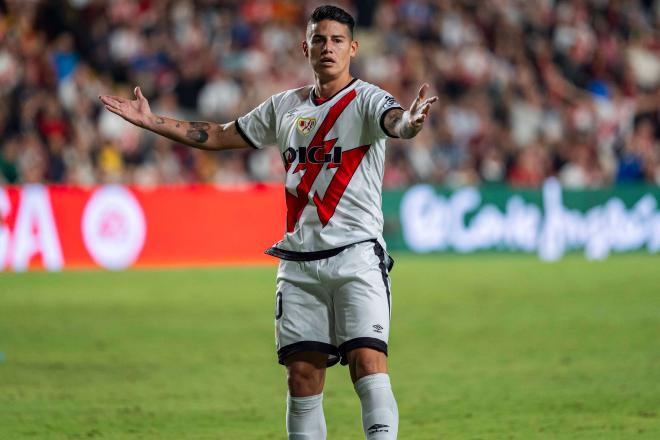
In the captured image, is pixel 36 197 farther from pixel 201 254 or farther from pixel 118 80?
pixel 118 80

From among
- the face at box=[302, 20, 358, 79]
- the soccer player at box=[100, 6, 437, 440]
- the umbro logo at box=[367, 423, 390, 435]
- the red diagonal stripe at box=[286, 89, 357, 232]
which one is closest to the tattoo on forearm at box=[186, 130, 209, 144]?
the soccer player at box=[100, 6, 437, 440]

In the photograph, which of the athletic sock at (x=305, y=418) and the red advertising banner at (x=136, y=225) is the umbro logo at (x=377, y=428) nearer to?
the athletic sock at (x=305, y=418)

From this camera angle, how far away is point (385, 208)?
20297 millimetres

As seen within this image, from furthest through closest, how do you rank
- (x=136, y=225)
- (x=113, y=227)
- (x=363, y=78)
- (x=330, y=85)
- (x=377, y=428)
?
(x=363, y=78) < (x=136, y=225) < (x=113, y=227) < (x=330, y=85) < (x=377, y=428)

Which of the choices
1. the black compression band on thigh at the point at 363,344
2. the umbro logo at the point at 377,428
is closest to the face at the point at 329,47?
the black compression band on thigh at the point at 363,344

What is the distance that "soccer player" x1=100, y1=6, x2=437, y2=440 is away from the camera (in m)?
5.41

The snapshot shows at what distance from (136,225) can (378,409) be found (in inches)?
540

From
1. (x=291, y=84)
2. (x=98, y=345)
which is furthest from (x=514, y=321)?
(x=291, y=84)

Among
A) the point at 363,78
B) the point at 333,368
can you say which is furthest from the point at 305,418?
the point at 363,78

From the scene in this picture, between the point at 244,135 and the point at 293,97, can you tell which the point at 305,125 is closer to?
the point at 293,97

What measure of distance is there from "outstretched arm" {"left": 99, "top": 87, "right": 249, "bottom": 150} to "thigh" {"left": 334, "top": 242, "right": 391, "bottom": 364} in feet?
3.14

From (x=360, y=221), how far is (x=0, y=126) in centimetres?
1513

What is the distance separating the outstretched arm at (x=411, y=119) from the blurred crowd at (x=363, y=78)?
1467cm

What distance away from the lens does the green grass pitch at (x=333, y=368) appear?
7.61 meters
